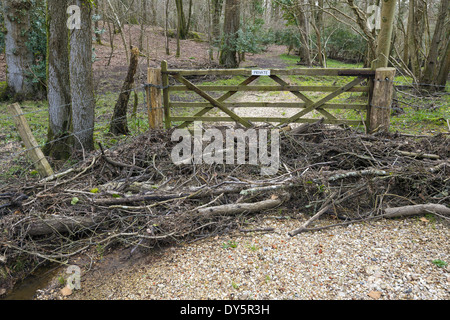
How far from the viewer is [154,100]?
6.80 m

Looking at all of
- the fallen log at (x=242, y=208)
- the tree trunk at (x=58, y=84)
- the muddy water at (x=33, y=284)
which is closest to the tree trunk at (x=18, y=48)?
the tree trunk at (x=58, y=84)

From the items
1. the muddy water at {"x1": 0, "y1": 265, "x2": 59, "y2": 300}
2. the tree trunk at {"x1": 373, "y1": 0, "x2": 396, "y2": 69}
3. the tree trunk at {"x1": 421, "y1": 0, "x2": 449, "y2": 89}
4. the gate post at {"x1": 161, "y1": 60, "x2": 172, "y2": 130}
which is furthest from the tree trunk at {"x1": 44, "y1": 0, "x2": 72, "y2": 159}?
the tree trunk at {"x1": 421, "y1": 0, "x2": 449, "y2": 89}

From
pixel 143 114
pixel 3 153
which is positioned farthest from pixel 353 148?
pixel 3 153

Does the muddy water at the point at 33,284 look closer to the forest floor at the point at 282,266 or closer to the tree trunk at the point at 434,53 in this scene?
the forest floor at the point at 282,266

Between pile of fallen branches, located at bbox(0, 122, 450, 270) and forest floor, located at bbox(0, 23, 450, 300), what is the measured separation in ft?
0.59

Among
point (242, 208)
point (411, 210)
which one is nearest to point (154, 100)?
point (242, 208)

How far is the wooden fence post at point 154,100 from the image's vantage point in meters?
6.71

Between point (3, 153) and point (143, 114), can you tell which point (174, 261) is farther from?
point (143, 114)

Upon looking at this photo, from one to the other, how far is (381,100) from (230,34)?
13465mm

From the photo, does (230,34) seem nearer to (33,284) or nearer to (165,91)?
(165,91)

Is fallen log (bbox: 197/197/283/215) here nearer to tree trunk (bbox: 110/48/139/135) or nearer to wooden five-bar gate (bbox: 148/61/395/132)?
wooden five-bar gate (bbox: 148/61/395/132)

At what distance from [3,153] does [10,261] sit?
4454 millimetres

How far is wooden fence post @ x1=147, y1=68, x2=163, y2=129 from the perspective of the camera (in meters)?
6.71

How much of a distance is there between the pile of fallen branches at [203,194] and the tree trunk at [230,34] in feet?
45.1
